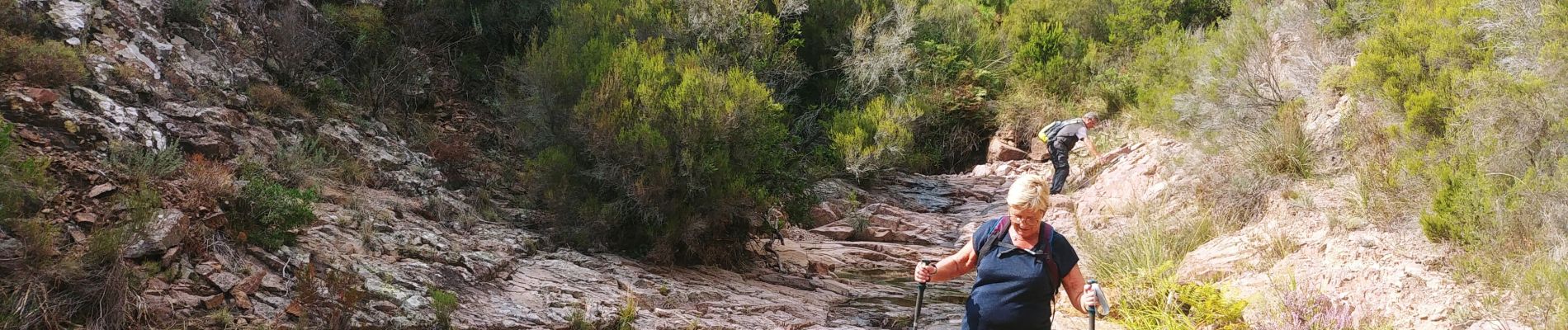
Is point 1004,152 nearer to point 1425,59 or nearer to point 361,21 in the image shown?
point 1425,59

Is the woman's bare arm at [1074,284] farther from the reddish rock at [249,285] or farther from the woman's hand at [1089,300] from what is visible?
the reddish rock at [249,285]

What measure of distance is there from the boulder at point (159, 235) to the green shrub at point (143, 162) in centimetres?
52

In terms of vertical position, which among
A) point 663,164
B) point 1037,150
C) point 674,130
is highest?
point 674,130

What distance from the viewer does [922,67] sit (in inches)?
615

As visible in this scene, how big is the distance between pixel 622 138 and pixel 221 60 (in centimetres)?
382

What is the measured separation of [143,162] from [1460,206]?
8.58 metres

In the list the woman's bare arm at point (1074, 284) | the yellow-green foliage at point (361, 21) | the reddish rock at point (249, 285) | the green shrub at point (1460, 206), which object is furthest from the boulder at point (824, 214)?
the woman's bare arm at point (1074, 284)

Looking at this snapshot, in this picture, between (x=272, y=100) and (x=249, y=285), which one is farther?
(x=272, y=100)

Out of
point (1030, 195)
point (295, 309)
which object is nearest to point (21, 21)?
point (295, 309)

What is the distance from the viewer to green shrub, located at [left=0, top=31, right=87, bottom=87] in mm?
5797

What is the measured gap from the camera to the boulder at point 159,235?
4707mm

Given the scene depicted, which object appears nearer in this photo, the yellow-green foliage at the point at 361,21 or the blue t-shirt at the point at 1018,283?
the blue t-shirt at the point at 1018,283

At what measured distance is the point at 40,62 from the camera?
5953mm

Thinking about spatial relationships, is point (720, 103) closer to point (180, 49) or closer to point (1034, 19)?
point (180, 49)
